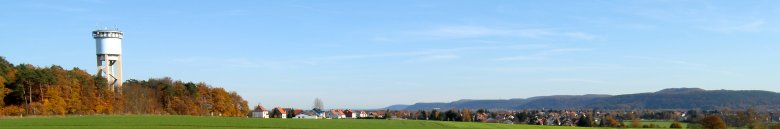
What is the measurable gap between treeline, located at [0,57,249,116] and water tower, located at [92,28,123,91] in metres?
2.09

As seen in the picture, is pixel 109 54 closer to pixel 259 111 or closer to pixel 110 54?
pixel 110 54

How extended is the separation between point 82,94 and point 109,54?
877cm

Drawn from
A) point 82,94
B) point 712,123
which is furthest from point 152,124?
point 712,123

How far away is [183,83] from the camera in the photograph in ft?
362

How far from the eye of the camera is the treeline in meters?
75.9

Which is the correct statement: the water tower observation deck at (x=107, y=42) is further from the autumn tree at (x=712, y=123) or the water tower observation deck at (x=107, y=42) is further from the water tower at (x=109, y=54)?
the autumn tree at (x=712, y=123)

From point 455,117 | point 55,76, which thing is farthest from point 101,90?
point 455,117

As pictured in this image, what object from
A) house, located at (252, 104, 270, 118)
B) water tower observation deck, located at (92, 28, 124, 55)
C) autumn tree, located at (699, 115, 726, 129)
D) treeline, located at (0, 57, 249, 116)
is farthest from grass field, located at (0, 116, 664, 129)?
house, located at (252, 104, 270, 118)

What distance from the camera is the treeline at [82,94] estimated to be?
75.9 m

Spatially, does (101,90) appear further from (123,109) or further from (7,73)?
(7,73)

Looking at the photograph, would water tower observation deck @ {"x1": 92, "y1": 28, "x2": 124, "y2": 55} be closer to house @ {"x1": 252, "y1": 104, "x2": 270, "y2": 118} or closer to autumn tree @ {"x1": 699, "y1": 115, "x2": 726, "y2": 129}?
house @ {"x1": 252, "y1": 104, "x2": 270, "y2": 118}

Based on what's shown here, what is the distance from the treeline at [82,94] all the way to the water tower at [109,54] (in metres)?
2.09

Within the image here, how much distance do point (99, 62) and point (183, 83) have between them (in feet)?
61.0

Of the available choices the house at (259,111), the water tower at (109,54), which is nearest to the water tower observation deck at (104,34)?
the water tower at (109,54)
